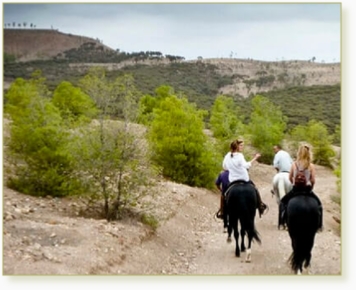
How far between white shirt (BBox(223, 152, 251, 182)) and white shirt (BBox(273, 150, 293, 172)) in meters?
0.43

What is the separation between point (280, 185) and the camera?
8.95 metres

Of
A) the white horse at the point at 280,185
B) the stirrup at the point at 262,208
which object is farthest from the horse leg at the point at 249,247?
the white horse at the point at 280,185

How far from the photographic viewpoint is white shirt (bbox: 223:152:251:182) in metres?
8.41

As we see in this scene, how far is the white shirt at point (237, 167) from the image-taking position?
8405 mm

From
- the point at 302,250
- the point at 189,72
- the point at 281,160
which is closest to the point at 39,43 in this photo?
the point at 189,72

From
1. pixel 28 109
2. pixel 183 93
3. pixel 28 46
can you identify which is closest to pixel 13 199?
pixel 28 109

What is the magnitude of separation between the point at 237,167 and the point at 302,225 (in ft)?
3.23

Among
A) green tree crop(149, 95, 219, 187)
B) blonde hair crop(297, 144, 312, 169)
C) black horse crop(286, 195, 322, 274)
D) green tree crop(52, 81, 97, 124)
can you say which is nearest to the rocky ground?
black horse crop(286, 195, 322, 274)

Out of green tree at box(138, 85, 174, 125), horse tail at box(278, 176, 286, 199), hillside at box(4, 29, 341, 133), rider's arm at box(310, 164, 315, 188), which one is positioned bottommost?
horse tail at box(278, 176, 286, 199)

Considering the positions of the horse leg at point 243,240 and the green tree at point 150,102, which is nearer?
the horse leg at point 243,240

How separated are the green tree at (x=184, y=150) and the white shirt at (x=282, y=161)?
6.71ft

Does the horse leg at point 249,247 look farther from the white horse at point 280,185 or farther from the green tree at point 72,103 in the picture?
the green tree at point 72,103

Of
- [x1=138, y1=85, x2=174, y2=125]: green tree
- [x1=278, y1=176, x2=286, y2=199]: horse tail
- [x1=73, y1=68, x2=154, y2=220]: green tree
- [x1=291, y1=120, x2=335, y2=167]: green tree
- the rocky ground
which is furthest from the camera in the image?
[x1=138, y1=85, x2=174, y2=125]: green tree

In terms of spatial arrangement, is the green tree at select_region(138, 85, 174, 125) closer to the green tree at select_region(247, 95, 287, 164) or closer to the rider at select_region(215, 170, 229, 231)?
the green tree at select_region(247, 95, 287, 164)
